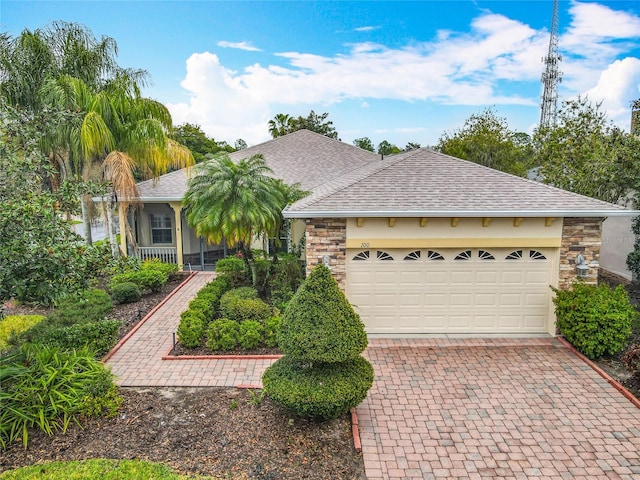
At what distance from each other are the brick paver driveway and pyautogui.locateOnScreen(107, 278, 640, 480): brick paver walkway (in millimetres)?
16

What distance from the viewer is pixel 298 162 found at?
19.1 m

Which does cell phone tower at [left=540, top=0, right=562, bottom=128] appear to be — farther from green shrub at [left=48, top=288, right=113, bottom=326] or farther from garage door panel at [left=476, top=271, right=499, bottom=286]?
green shrub at [left=48, top=288, right=113, bottom=326]

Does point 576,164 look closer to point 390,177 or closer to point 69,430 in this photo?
point 390,177

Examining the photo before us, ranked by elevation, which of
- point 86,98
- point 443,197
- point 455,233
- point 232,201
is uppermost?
point 86,98

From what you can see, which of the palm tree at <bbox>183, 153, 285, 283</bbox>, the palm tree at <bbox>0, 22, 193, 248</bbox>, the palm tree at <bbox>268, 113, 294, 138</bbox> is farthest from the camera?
Answer: the palm tree at <bbox>268, 113, 294, 138</bbox>

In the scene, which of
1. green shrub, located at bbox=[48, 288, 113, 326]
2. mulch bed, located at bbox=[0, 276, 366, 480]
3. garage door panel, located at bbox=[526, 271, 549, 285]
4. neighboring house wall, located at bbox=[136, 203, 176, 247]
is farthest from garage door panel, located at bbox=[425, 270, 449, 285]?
neighboring house wall, located at bbox=[136, 203, 176, 247]

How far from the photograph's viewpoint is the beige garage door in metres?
9.51

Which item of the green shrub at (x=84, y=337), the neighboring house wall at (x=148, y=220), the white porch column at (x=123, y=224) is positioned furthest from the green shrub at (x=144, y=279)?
the green shrub at (x=84, y=337)

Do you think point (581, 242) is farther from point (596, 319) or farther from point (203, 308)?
point (203, 308)

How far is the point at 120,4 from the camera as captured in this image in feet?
36.0

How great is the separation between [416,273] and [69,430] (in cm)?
726

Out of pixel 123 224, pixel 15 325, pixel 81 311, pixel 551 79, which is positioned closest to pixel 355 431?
pixel 81 311

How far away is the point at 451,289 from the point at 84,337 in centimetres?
815

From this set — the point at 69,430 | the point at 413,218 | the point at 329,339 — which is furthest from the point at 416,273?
the point at 69,430
